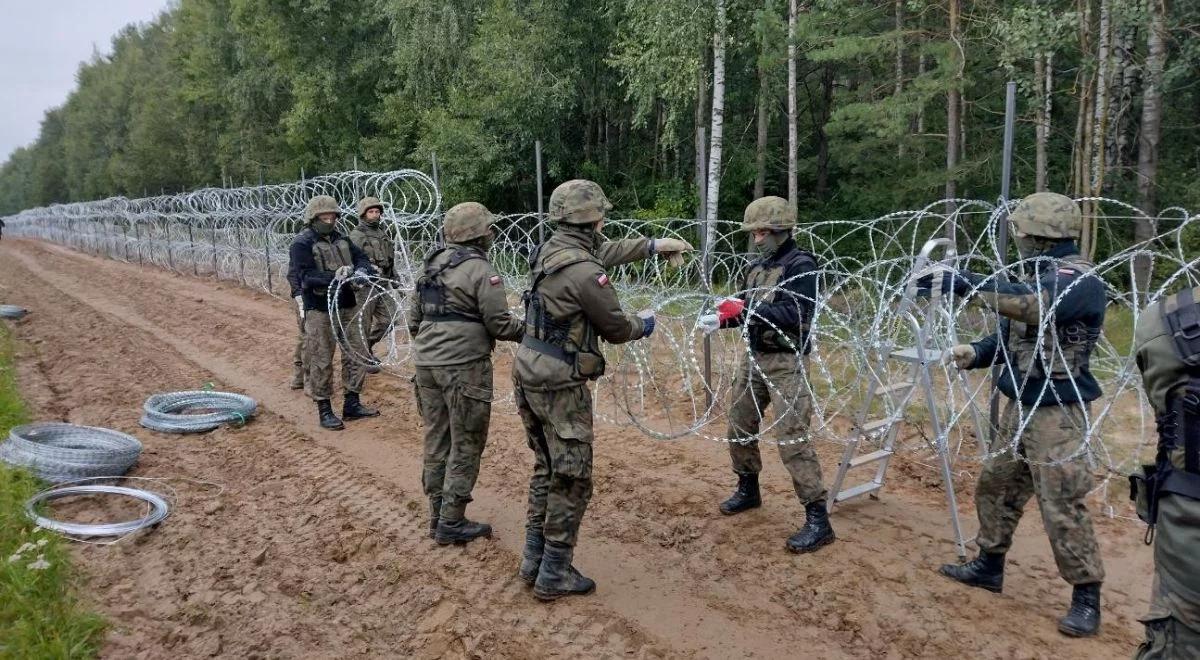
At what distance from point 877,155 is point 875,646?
640 inches

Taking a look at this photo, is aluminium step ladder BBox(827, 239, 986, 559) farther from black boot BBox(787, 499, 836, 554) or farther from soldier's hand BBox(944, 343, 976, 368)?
black boot BBox(787, 499, 836, 554)

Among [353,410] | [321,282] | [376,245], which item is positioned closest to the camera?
[321,282]

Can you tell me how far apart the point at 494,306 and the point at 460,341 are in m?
0.29

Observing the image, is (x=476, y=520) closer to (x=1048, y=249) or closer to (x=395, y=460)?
(x=395, y=460)

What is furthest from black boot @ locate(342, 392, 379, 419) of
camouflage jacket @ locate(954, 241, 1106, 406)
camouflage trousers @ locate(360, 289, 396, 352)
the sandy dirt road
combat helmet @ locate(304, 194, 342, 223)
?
camouflage jacket @ locate(954, 241, 1106, 406)

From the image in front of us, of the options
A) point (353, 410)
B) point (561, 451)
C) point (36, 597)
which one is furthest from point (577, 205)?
point (353, 410)

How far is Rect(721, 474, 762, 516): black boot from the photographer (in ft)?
16.2

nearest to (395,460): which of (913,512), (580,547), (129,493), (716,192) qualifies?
(129,493)

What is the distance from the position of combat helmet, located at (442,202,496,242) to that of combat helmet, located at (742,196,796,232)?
4.95ft

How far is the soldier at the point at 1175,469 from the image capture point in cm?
203

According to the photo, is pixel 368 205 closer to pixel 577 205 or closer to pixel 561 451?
pixel 577 205

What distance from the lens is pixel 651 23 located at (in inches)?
620

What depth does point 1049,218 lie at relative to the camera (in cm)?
357

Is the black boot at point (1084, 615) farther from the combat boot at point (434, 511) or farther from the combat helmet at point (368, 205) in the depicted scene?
the combat helmet at point (368, 205)
